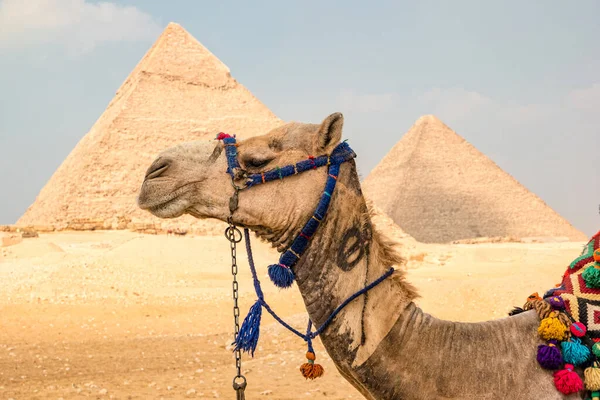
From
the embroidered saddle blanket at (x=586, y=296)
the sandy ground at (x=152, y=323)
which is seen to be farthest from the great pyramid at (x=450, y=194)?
the embroidered saddle blanket at (x=586, y=296)

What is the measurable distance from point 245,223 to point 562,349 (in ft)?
3.31

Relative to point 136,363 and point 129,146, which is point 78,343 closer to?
point 136,363

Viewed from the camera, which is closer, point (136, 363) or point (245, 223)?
point (245, 223)

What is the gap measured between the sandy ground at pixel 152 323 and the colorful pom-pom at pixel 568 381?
3.84 metres

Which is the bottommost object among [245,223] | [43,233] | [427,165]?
[245,223]

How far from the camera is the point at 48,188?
73.4 m

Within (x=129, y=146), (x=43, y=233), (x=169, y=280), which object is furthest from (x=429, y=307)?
(x=129, y=146)

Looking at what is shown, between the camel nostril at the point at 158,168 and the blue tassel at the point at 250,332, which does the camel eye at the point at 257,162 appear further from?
the blue tassel at the point at 250,332

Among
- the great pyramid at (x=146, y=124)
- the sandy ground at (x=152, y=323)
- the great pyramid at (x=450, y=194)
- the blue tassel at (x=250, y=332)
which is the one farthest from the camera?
the great pyramid at (x=450, y=194)

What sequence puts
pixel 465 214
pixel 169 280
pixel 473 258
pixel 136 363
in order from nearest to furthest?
pixel 136 363, pixel 169 280, pixel 473 258, pixel 465 214

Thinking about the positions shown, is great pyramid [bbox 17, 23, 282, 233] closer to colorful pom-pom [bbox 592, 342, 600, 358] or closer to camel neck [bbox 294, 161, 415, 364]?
camel neck [bbox 294, 161, 415, 364]

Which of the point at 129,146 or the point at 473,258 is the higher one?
the point at 129,146

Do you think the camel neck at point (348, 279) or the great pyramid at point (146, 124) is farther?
the great pyramid at point (146, 124)

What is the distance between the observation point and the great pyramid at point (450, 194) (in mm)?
97875
